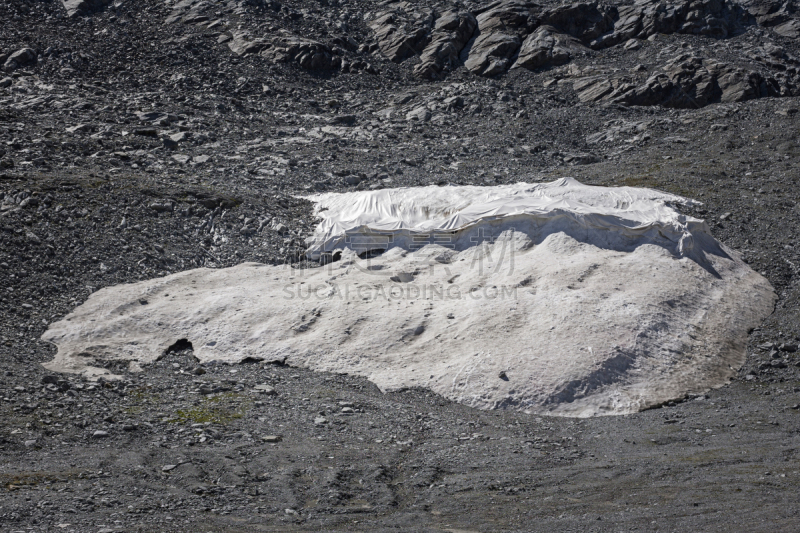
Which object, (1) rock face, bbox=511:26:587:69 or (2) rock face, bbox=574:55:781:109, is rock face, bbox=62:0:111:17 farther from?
(2) rock face, bbox=574:55:781:109

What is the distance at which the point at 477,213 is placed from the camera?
56.7ft

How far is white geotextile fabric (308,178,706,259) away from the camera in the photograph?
16219 mm

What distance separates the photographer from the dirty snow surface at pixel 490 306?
42.2 feet

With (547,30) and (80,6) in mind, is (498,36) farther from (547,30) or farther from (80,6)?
(80,6)

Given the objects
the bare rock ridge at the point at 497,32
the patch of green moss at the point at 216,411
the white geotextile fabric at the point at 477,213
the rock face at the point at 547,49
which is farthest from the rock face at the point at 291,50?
the patch of green moss at the point at 216,411

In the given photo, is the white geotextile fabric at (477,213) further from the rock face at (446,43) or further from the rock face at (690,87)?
the rock face at (446,43)

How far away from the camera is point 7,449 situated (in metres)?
10.3

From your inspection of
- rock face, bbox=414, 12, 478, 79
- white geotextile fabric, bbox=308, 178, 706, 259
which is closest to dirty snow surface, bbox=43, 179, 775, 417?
white geotextile fabric, bbox=308, 178, 706, 259

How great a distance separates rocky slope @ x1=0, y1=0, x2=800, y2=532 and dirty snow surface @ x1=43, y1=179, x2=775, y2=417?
604mm

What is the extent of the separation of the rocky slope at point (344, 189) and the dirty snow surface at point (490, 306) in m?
0.60

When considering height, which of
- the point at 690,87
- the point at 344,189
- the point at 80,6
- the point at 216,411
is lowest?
the point at 690,87

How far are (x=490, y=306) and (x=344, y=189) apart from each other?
417 inches

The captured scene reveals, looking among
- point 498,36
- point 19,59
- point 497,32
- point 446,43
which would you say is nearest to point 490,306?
point 446,43

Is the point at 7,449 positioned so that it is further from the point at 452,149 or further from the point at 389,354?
the point at 452,149
